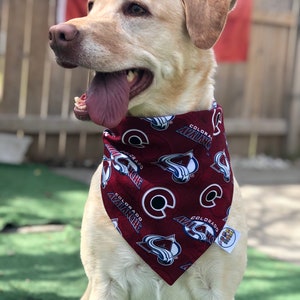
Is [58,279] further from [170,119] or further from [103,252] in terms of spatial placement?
[170,119]

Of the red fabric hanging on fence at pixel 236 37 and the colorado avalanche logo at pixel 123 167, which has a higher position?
the red fabric hanging on fence at pixel 236 37

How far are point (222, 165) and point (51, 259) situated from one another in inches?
68.7

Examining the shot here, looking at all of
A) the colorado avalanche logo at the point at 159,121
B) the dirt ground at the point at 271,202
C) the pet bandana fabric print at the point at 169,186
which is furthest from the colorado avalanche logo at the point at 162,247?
the dirt ground at the point at 271,202

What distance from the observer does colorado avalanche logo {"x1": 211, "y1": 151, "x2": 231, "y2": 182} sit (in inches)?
105

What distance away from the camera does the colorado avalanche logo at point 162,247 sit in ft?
8.46

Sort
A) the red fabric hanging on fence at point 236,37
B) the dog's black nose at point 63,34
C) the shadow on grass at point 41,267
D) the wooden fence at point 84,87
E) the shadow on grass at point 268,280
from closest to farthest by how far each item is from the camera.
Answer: the dog's black nose at point 63,34 → the shadow on grass at point 41,267 → the shadow on grass at point 268,280 → the wooden fence at point 84,87 → the red fabric hanging on fence at point 236,37

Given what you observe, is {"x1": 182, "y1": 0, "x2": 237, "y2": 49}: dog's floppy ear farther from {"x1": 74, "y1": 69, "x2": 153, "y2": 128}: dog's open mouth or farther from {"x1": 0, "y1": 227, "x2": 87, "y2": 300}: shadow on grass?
{"x1": 0, "y1": 227, "x2": 87, "y2": 300}: shadow on grass

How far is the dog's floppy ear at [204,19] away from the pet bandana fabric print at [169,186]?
1.06 ft

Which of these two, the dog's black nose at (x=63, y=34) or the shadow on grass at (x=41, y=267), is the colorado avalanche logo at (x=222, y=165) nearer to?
the dog's black nose at (x=63, y=34)

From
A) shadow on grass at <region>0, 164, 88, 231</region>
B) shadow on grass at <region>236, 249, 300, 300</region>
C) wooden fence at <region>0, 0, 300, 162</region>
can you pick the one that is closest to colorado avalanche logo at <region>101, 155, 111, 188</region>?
shadow on grass at <region>236, 249, 300, 300</region>

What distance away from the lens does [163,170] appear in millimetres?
2637

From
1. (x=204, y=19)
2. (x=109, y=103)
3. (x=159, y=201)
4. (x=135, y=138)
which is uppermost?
(x=204, y=19)

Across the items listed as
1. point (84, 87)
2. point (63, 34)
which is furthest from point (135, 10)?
point (84, 87)

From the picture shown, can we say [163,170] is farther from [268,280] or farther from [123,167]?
[268,280]
